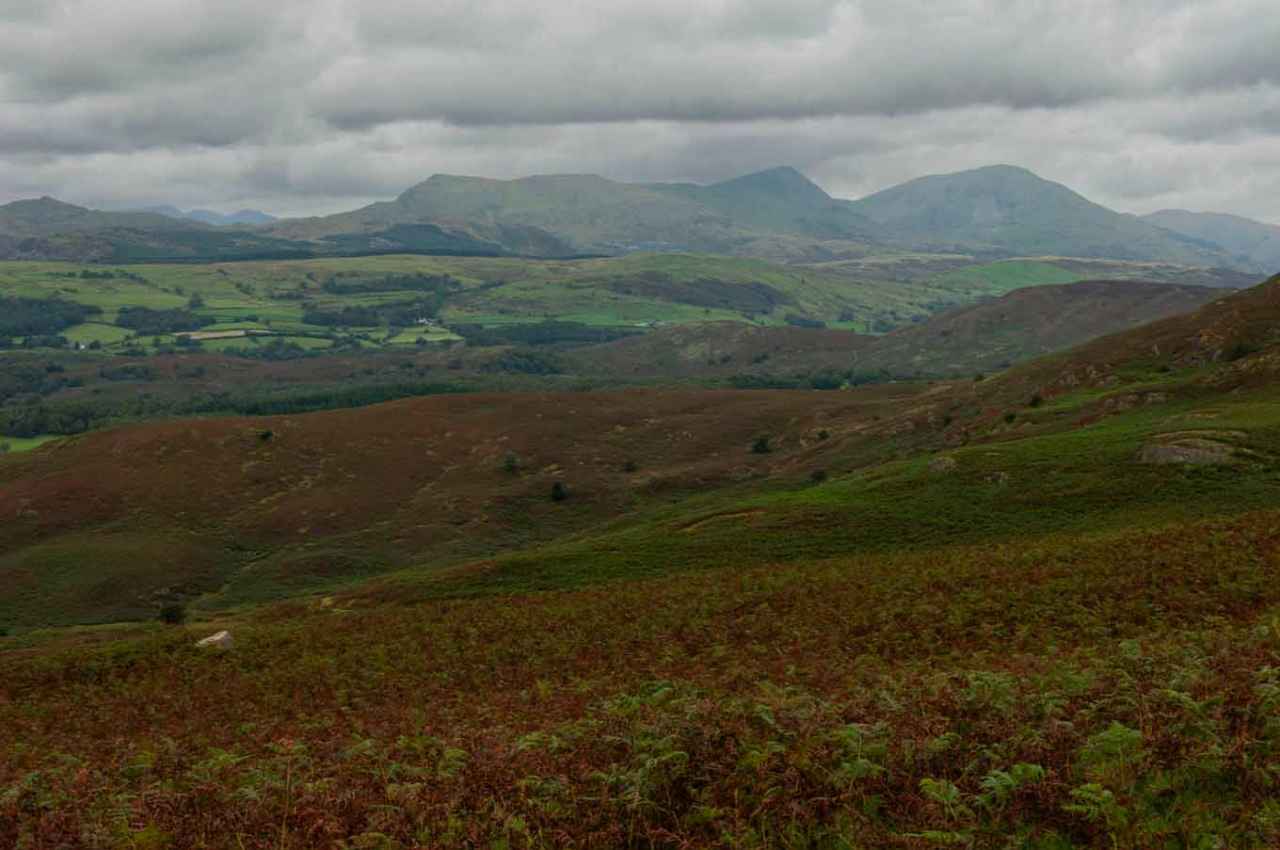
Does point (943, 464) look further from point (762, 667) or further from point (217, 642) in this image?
point (217, 642)

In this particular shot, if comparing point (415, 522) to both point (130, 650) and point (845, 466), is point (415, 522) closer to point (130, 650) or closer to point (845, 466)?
point (845, 466)

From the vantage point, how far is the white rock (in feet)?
167

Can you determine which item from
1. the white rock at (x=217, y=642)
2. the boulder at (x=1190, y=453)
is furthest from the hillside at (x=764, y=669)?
the white rock at (x=217, y=642)

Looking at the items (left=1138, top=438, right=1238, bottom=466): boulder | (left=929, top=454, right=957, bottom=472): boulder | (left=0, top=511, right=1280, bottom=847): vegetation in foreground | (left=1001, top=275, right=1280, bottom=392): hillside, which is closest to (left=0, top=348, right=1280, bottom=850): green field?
(left=0, top=511, right=1280, bottom=847): vegetation in foreground

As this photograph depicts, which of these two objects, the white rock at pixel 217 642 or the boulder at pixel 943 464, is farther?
the boulder at pixel 943 464

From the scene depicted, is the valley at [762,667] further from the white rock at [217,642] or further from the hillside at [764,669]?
the white rock at [217,642]

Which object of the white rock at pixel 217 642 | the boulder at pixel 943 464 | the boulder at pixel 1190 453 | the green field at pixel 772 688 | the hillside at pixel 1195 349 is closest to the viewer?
the green field at pixel 772 688

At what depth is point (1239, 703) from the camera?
56.2 ft

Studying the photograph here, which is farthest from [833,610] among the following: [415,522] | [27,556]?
[27,556]

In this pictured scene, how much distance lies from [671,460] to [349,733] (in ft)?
459

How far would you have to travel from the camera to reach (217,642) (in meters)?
51.5

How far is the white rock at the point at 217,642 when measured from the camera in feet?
167

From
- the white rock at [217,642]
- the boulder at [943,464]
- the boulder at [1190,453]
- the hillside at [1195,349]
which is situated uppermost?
the hillside at [1195,349]

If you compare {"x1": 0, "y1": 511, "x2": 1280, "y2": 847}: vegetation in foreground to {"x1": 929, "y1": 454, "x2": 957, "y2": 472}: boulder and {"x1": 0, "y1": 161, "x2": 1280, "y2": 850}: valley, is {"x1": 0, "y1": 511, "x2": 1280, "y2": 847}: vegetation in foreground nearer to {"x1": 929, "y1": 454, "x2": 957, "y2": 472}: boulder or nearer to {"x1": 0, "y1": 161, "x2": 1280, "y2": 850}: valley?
{"x1": 0, "y1": 161, "x2": 1280, "y2": 850}: valley
